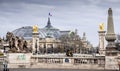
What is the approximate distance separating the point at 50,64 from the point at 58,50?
101884mm

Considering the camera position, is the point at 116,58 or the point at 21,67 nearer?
the point at 116,58

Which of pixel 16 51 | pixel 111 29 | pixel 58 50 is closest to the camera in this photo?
pixel 111 29

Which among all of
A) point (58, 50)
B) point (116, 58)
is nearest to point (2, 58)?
point (116, 58)

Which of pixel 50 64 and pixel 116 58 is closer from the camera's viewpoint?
pixel 116 58

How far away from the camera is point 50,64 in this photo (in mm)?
94375

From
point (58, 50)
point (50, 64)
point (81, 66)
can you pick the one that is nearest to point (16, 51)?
point (50, 64)

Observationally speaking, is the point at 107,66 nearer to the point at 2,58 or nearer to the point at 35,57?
the point at 35,57

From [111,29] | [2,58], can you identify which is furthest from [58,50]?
[111,29]

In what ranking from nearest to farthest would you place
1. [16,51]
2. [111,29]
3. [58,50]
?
1. [111,29]
2. [16,51]
3. [58,50]

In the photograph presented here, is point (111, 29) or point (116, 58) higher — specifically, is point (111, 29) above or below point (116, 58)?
above

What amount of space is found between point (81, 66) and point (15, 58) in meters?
13.3

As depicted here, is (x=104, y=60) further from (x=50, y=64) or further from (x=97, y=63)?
(x=50, y=64)

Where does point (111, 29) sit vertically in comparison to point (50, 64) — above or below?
above

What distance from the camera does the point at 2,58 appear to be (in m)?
99.6
